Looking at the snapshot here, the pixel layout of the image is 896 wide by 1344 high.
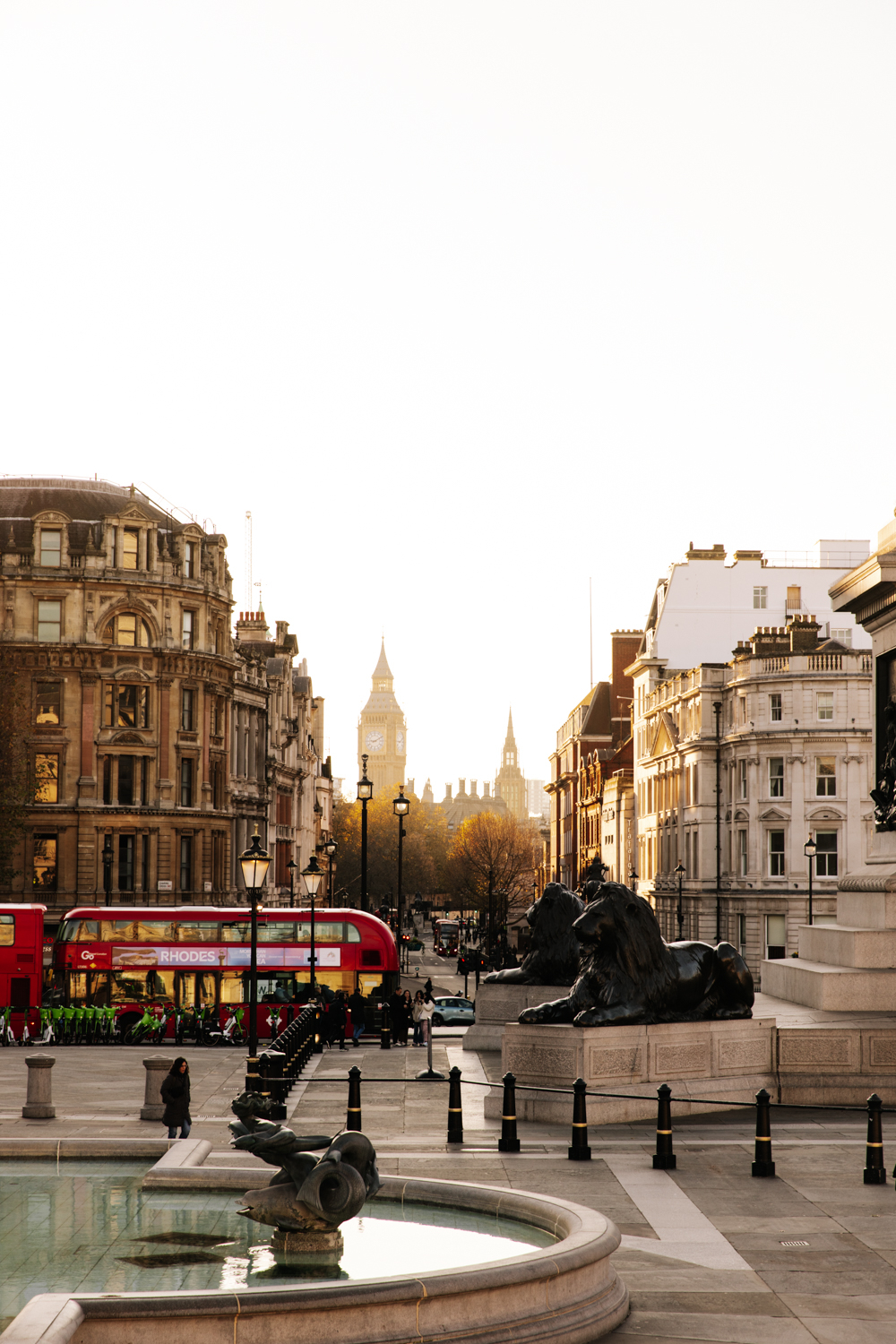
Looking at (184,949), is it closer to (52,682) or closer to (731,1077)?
(731,1077)

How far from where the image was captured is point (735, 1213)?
1347 centimetres

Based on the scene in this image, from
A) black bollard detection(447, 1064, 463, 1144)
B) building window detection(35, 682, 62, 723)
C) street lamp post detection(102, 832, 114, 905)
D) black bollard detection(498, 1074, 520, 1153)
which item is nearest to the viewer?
black bollard detection(498, 1074, 520, 1153)

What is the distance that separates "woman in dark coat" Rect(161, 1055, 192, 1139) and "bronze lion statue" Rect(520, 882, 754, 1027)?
4478 millimetres

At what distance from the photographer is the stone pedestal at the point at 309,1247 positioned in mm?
10367

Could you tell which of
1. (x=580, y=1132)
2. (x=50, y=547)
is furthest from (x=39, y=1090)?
(x=50, y=547)

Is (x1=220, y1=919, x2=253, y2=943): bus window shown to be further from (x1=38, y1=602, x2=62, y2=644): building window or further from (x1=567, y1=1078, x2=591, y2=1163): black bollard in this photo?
(x1=38, y1=602, x2=62, y2=644): building window

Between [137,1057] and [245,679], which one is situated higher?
[245,679]

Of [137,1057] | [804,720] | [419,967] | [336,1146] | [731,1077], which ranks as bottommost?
[419,967]

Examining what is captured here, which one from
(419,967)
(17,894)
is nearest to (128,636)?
(17,894)

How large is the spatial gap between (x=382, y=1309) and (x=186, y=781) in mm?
60642

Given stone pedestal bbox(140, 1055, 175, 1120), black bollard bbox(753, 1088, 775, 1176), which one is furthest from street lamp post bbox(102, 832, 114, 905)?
black bollard bbox(753, 1088, 775, 1176)

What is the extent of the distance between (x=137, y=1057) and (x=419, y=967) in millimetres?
69088

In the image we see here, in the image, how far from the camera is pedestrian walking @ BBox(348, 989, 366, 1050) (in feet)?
115

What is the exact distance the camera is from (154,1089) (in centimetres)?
2169
